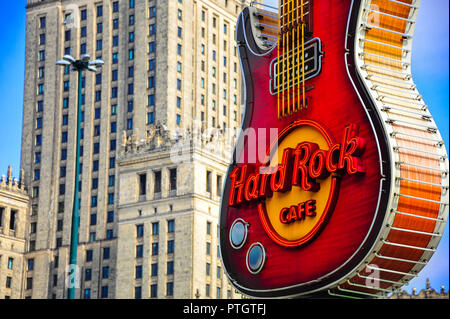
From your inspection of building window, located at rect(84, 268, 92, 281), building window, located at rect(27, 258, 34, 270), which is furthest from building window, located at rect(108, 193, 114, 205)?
building window, located at rect(27, 258, 34, 270)

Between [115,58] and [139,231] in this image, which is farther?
[115,58]

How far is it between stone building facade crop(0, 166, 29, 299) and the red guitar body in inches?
2677

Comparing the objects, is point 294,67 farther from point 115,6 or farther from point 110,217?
point 115,6

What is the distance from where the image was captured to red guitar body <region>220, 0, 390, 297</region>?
1278 inches

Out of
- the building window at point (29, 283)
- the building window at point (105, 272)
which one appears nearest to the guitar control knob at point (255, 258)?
the building window at point (105, 272)

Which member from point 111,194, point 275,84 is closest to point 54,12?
point 111,194

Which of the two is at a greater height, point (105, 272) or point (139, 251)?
point (139, 251)

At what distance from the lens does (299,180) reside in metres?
36.2

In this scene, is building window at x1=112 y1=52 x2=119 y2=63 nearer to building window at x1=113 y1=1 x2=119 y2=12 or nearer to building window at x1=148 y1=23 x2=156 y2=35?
building window at x1=148 y1=23 x2=156 y2=35

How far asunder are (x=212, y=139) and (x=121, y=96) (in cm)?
1766

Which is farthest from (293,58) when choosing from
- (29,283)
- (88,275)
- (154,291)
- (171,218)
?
(29,283)

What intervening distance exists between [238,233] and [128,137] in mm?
66383

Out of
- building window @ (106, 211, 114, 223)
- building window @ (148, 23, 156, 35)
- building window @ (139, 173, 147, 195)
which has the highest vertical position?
building window @ (148, 23, 156, 35)

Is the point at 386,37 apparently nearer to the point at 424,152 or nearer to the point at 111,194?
the point at 424,152
